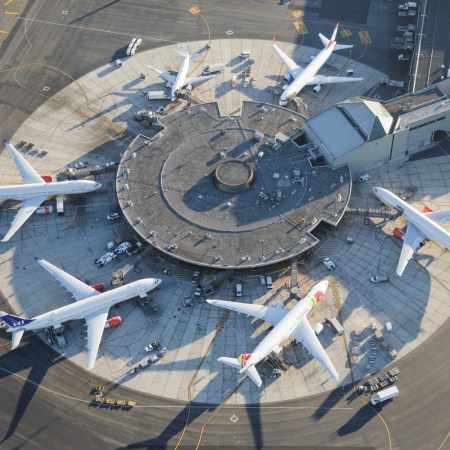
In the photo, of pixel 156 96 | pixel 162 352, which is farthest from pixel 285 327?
pixel 156 96

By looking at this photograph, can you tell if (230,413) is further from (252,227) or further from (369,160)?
(369,160)

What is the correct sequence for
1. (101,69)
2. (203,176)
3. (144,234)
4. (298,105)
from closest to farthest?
(144,234) → (203,176) → (298,105) → (101,69)

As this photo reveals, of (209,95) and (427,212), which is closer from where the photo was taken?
(427,212)

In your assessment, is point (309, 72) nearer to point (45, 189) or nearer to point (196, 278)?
point (196, 278)

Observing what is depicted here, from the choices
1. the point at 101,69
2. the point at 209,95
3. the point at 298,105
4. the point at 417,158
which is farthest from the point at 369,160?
the point at 101,69

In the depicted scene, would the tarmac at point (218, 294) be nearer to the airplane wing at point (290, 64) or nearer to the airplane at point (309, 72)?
the airplane at point (309, 72)

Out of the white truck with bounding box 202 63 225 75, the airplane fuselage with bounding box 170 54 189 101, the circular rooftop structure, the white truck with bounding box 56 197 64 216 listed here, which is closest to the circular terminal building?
the circular rooftop structure

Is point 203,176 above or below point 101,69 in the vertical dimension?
below
